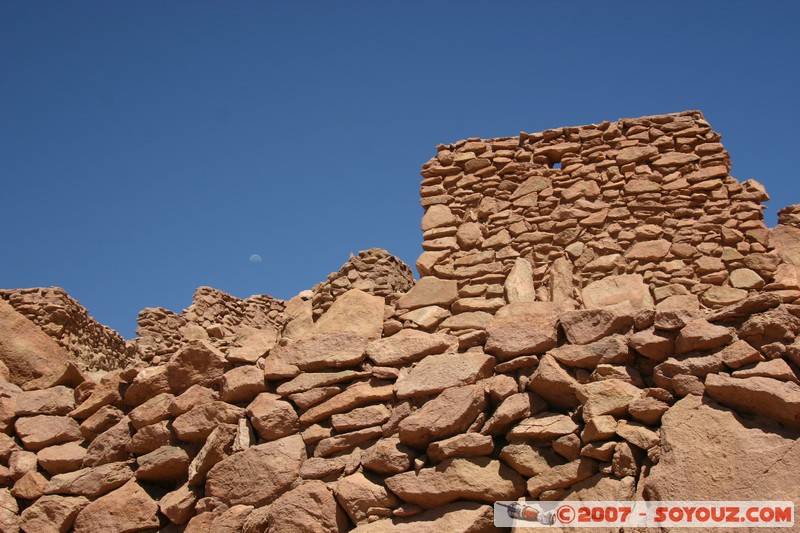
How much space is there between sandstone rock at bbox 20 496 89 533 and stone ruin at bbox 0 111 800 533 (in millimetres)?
14

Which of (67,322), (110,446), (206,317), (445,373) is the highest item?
(206,317)

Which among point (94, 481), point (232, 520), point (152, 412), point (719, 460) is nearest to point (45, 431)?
point (94, 481)

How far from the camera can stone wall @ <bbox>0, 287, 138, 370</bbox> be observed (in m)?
9.92

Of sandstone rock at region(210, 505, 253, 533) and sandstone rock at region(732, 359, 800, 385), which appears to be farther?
sandstone rock at region(210, 505, 253, 533)

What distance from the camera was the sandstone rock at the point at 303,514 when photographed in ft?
13.7

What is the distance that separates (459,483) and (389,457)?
1.42 feet

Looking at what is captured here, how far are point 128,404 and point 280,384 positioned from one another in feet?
4.14

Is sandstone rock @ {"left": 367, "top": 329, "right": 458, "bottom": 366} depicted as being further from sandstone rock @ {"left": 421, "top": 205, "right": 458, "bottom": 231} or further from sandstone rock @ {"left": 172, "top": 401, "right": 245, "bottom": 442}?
sandstone rock @ {"left": 421, "top": 205, "right": 458, "bottom": 231}

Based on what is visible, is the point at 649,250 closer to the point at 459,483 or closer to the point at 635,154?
the point at 635,154

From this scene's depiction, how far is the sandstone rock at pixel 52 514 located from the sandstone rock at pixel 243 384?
1123mm

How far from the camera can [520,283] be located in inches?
263

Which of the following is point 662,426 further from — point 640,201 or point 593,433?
point 640,201

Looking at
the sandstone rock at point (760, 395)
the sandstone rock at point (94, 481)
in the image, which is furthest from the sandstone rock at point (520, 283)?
the sandstone rock at point (94, 481)

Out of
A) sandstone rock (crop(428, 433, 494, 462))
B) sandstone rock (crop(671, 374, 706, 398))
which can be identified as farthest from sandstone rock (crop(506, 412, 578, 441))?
sandstone rock (crop(671, 374, 706, 398))
